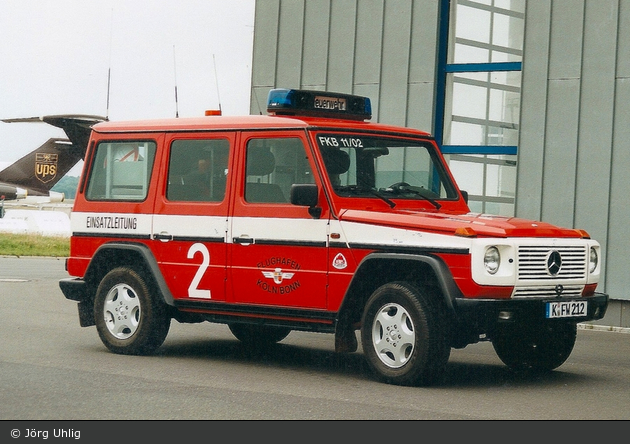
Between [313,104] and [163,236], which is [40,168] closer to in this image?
[163,236]

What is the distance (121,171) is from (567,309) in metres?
4.52

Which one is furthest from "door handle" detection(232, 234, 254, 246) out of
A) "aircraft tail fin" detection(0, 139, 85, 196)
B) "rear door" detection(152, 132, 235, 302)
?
"aircraft tail fin" detection(0, 139, 85, 196)

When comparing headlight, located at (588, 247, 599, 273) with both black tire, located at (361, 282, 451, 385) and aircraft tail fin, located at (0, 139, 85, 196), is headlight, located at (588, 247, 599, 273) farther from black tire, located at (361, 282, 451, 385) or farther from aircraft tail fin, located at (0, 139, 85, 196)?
aircraft tail fin, located at (0, 139, 85, 196)

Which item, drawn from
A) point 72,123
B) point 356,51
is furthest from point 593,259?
point 72,123

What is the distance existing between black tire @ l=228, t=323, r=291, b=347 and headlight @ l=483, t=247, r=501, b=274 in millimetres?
3501

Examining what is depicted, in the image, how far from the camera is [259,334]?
36.7 ft

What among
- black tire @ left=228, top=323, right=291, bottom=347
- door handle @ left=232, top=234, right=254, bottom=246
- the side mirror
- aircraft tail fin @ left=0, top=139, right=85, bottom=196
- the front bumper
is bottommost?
black tire @ left=228, top=323, right=291, bottom=347

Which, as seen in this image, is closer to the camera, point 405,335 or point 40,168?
point 405,335

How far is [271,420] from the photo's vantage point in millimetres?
6633

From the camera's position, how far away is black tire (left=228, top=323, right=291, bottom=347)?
1110 centimetres

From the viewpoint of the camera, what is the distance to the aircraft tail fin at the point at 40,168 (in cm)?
6506

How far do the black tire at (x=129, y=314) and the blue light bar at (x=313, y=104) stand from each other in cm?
206
